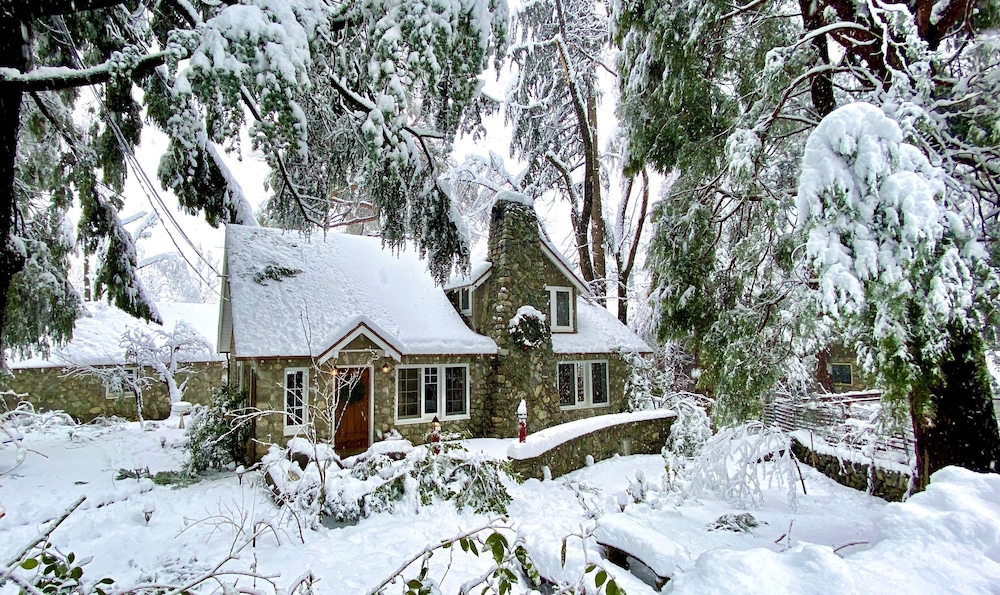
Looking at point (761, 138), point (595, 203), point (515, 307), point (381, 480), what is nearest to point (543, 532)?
point (381, 480)

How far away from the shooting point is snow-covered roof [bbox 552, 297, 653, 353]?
13500mm

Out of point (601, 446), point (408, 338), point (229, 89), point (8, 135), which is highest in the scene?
point (229, 89)

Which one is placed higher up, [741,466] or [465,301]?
[465,301]

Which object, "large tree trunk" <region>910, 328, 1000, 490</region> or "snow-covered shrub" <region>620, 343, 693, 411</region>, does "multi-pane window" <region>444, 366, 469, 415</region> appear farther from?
"large tree trunk" <region>910, 328, 1000, 490</region>

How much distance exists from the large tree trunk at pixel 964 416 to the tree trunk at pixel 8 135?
831cm

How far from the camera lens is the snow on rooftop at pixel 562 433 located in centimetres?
920

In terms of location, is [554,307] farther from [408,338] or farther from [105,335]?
[105,335]

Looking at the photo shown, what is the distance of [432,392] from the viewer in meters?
11.9

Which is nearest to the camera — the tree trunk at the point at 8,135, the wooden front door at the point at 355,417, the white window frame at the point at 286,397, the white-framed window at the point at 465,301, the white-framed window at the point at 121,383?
the tree trunk at the point at 8,135

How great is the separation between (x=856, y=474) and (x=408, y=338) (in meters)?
9.09

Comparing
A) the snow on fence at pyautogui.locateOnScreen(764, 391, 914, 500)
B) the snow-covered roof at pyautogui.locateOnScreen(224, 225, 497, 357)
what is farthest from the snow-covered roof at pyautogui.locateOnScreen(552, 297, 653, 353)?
the snow on fence at pyautogui.locateOnScreen(764, 391, 914, 500)

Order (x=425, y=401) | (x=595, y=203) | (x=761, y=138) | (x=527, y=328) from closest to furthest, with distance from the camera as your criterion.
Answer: (x=761, y=138)
(x=425, y=401)
(x=527, y=328)
(x=595, y=203)

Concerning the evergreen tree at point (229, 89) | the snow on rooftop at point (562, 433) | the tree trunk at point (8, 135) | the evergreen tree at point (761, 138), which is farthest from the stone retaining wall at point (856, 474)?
the tree trunk at point (8, 135)

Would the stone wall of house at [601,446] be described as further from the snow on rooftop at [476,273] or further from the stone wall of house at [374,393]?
the snow on rooftop at [476,273]
